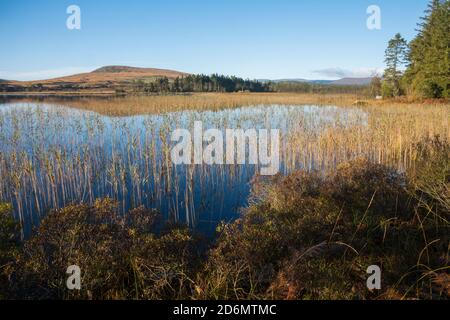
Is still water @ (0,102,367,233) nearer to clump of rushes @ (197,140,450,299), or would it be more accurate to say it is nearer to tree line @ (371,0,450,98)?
clump of rushes @ (197,140,450,299)

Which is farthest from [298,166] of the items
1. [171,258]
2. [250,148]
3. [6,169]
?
[6,169]

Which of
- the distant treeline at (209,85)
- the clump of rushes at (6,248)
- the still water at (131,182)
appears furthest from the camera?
the distant treeline at (209,85)

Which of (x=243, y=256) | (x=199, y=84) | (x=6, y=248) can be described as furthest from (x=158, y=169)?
(x=199, y=84)

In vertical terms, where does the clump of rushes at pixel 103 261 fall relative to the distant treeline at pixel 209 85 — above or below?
below

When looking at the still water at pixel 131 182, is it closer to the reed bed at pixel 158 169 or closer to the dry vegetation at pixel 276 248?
the reed bed at pixel 158 169

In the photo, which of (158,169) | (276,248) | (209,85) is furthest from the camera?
(209,85)

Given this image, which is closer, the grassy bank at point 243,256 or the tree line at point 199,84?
the grassy bank at point 243,256

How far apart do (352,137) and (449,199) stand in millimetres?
7333

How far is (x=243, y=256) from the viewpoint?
4.21 m

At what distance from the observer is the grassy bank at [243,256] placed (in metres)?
3.68

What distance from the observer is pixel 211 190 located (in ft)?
32.6

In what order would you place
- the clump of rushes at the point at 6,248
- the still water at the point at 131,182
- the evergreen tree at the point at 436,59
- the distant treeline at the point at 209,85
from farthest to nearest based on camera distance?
1. the distant treeline at the point at 209,85
2. the evergreen tree at the point at 436,59
3. the still water at the point at 131,182
4. the clump of rushes at the point at 6,248

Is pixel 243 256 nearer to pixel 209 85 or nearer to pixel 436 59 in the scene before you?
pixel 436 59

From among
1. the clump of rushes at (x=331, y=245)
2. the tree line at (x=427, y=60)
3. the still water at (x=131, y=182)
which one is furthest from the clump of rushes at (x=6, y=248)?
the tree line at (x=427, y=60)
